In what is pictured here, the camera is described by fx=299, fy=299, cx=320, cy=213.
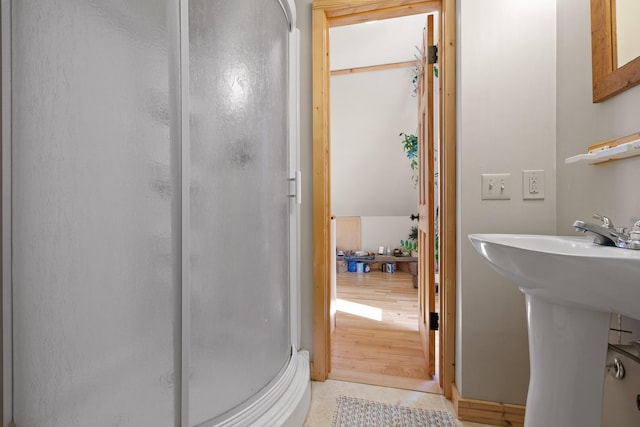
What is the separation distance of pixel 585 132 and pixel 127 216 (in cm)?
155

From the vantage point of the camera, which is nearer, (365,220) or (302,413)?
(302,413)

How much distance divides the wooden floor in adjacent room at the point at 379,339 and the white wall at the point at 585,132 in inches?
34.3

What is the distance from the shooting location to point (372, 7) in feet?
5.05

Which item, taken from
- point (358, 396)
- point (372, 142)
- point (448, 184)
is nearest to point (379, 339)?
point (358, 396)

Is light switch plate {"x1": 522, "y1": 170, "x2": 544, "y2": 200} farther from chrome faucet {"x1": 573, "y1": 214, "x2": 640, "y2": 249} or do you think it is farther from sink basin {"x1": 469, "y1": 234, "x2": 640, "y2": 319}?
sink basin {"x1": 469, "y1": 234, "x2": 640, "y2": 319}

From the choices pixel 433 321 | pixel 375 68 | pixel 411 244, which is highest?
pixel 375 68

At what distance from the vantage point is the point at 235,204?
1.11 m

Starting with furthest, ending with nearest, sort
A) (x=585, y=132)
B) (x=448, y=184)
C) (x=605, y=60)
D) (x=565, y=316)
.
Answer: (x=448, y=184)
(x=585, y=132)
(x=605, y=60)
(x=565, y=316)

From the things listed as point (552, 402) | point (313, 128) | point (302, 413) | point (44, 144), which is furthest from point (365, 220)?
point (44, 144)

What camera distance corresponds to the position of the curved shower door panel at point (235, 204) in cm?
96

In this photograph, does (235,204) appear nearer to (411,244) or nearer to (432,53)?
(432,53)

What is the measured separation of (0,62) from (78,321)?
616 millimetres

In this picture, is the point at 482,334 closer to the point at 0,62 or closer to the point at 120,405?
the point at 120,405

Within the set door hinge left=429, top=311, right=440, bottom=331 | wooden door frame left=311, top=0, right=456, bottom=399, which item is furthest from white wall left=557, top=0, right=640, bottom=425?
door hinge left=429, top=311, right=440, bottom=331
